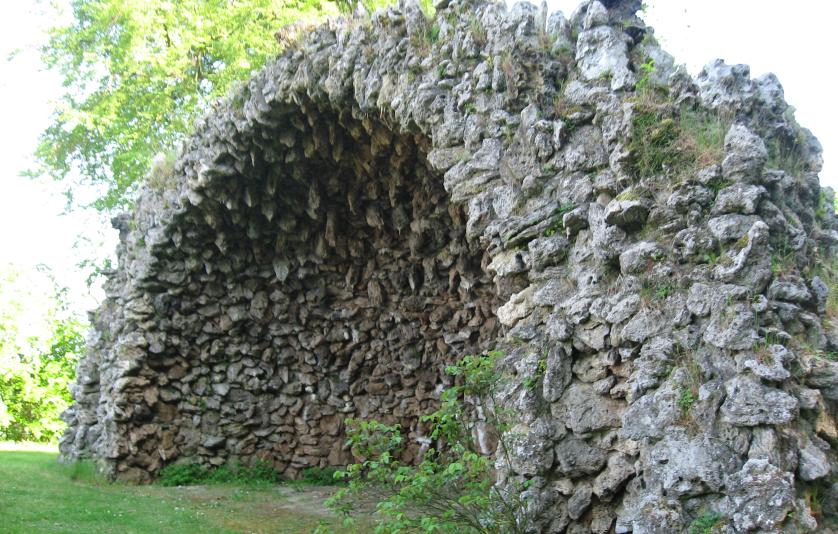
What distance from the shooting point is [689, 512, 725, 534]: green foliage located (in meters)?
2.73

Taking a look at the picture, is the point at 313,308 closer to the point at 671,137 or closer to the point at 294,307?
the point at 294,307

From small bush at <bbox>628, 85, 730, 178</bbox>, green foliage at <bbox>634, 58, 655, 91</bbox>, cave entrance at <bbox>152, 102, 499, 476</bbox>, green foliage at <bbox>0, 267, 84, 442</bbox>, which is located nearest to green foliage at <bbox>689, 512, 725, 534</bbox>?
small bush at <bbox>628, 85, 730, 178</bbox>

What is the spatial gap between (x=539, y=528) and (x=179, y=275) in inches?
232

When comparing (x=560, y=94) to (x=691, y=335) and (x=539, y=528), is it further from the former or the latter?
(x=539, y=528)

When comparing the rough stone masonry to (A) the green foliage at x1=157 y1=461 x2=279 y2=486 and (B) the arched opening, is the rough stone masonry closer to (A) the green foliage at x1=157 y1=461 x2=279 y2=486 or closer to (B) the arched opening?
(B) the arched opening

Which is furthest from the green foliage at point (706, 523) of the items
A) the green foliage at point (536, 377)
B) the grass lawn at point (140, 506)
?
the grass lawn at point (140, 506)

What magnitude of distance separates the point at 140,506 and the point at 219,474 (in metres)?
1.84

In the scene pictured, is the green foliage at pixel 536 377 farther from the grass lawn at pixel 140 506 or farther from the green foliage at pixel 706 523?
the grass lawn at pixel 140 506

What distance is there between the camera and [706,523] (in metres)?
2.75

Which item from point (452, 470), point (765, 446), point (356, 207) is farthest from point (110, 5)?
point (765, 446)

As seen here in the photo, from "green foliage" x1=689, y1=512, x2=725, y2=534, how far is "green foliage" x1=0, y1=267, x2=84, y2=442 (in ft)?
47.2

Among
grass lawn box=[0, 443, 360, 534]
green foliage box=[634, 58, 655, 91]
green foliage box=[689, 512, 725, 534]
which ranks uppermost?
green foliage box=[634, 58, 655, 91]

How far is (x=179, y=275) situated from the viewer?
8.30m

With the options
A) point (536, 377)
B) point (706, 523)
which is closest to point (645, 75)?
point (536, 377)
